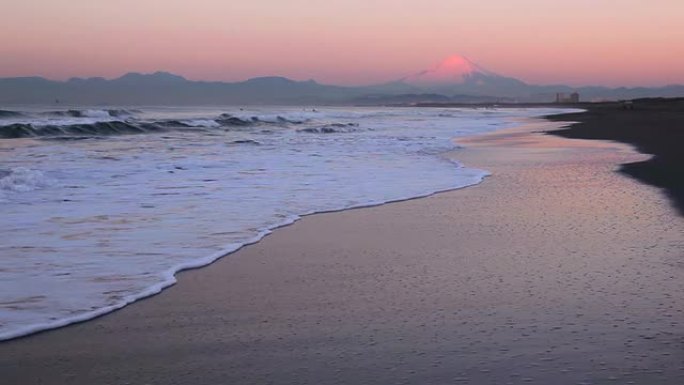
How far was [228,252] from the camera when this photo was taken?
21.1 feet

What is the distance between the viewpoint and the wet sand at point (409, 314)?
358cm

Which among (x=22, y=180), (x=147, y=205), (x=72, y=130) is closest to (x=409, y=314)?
(x=147, y=205)

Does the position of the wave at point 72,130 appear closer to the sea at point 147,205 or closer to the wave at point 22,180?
the sea at point 147,205

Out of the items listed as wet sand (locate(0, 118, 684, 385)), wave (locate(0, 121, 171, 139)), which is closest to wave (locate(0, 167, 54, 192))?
wet sand (locate(0, 118, 684, 385))

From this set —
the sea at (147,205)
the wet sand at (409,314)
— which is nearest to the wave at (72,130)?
the sea at (147,205)

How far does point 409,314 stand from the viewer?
4.51m

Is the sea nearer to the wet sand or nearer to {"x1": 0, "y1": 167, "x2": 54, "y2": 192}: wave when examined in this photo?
{"x1": 0, "y1": 167, "x2": 54, "y2": 192}: wave

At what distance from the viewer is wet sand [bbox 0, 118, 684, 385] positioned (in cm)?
358

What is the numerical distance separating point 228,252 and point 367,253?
1.17 metres

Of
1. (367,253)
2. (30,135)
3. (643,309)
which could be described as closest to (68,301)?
(367,253)

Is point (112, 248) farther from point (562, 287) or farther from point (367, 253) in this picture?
point (562, 287)

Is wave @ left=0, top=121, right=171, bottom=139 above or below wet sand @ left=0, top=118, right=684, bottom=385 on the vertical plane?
above

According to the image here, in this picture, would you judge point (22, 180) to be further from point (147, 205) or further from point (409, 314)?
point (409, 314)

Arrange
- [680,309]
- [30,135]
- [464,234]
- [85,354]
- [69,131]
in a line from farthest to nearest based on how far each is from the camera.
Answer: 1. [69,131]
2. [30,135]
3. [464,234]
4. [680,309]
5. [85,354]
